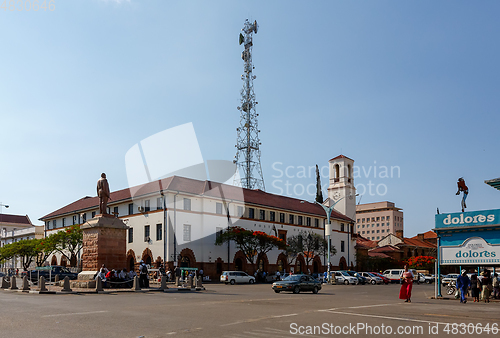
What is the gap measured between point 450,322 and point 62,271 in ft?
122

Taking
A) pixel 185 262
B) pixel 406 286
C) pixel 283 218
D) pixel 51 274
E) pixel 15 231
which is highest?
pixel 283 218

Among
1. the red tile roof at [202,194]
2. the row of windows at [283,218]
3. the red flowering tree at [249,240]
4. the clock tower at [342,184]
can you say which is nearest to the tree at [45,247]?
the red tile roof at [202,194]

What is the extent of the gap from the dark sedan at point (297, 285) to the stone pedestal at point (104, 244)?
9.44m

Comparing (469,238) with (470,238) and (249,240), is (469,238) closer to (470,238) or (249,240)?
(470,238)

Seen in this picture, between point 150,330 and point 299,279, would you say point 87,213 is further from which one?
point 150,330

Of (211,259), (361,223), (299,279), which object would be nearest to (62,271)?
(211,259)

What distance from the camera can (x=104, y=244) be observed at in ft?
92.5

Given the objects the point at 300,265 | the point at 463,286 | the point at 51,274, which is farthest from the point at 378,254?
the point at 463,286

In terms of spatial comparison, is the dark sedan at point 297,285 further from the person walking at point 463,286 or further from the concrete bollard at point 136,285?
the person walking at point 463,286

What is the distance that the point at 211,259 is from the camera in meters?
56.1

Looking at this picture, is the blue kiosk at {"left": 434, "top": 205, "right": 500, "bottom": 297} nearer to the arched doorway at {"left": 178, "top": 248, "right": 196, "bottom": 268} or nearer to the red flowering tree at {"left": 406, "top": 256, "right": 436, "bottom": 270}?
the arched doorway at {"left": 178, "top": 248, "right": 196, "bottom": 268}

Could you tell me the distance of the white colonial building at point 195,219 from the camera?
176ft

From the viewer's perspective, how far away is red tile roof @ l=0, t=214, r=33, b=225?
12332 centimetres

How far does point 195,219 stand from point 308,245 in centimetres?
1973
